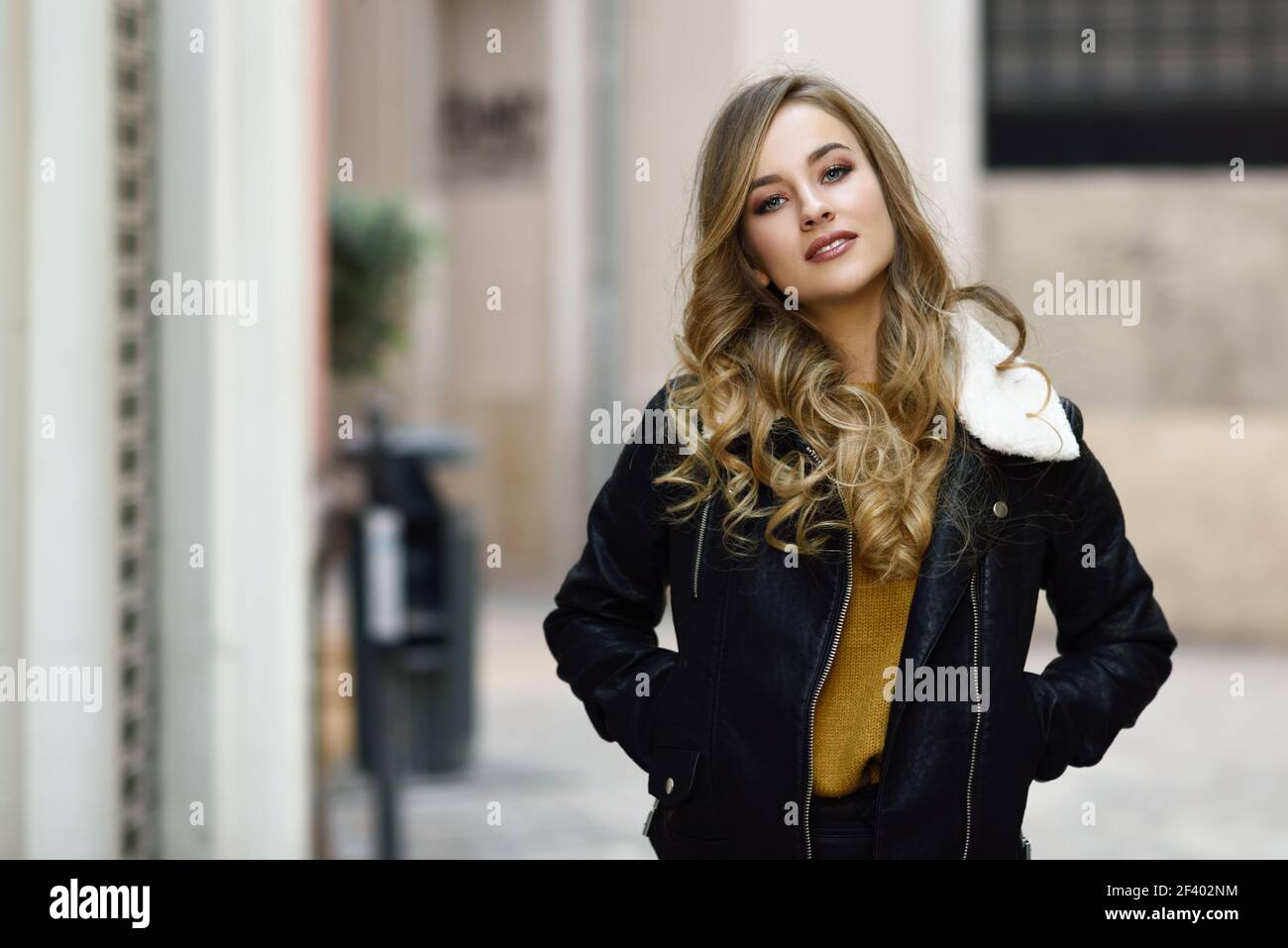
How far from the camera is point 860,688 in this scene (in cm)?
210

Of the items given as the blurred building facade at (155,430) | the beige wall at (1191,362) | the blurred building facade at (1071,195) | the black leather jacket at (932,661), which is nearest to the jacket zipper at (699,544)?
the black leather jacket at (932,661)

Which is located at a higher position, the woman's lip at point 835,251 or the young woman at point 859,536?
the woman's lip at point 835,251

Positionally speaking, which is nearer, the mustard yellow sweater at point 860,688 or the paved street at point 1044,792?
the mustard yellow sweater at point 860,688

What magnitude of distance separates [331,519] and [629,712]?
815 cm

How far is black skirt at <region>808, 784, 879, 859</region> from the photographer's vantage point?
208 cm

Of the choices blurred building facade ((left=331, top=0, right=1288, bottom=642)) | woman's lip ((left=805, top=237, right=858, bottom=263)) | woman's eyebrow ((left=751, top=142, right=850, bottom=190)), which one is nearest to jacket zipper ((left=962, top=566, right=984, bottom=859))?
woman's lip ((left=805, top=237, right=858, bottom=263))

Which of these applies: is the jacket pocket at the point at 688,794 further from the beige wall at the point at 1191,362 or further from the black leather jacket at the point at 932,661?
the beige wall at the point at 1191,362

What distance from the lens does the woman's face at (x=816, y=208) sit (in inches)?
80.9

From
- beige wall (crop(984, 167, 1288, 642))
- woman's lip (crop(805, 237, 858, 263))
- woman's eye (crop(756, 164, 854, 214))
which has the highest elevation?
woman's eye (crop(756, 164, 854, 214))

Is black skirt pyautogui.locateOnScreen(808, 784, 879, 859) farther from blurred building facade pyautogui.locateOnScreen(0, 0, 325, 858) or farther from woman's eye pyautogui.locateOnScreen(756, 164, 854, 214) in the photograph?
blurred building facade pyautogui.locateOnScreen(0, 0, 325, 858)

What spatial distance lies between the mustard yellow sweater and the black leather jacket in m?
0.03

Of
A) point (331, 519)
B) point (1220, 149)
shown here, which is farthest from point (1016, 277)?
point (331, 519)
